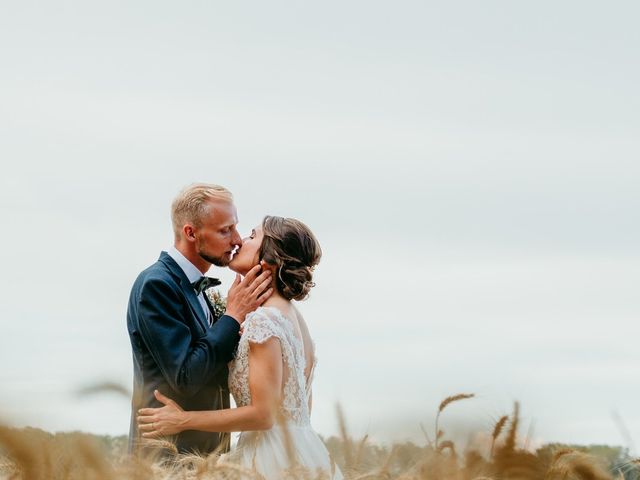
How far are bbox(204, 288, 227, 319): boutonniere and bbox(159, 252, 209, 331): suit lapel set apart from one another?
555 millimetres

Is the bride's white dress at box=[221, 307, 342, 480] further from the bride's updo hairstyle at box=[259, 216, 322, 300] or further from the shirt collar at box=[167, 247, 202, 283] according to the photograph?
the shirt collar at box=[167, 247, 202, 283]

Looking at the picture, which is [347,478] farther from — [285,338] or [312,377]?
[312,377]

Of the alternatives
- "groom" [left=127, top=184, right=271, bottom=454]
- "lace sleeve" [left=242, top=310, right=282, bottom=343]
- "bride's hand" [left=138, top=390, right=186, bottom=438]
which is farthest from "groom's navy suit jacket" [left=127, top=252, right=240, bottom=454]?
"lace sleeve" [left=242, top=310, right=282, bottom=343]

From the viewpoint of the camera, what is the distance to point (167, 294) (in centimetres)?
670

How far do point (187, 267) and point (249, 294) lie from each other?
1028 millimetres

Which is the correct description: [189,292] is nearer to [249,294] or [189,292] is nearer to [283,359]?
[249,294]

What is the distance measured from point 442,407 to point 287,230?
11.4 ft

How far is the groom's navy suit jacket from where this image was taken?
20.1 ft

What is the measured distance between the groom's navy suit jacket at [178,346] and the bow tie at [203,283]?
53mm

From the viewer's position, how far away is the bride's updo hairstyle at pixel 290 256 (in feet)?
20.6

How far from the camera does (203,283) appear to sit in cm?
709

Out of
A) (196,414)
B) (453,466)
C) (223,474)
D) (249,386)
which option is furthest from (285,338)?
(453,466)

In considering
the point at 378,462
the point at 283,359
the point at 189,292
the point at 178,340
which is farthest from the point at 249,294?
the point at 378,462

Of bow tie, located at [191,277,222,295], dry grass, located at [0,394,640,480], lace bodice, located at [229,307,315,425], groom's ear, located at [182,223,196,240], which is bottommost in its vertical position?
dry grass, located at [0,394,640,480]
